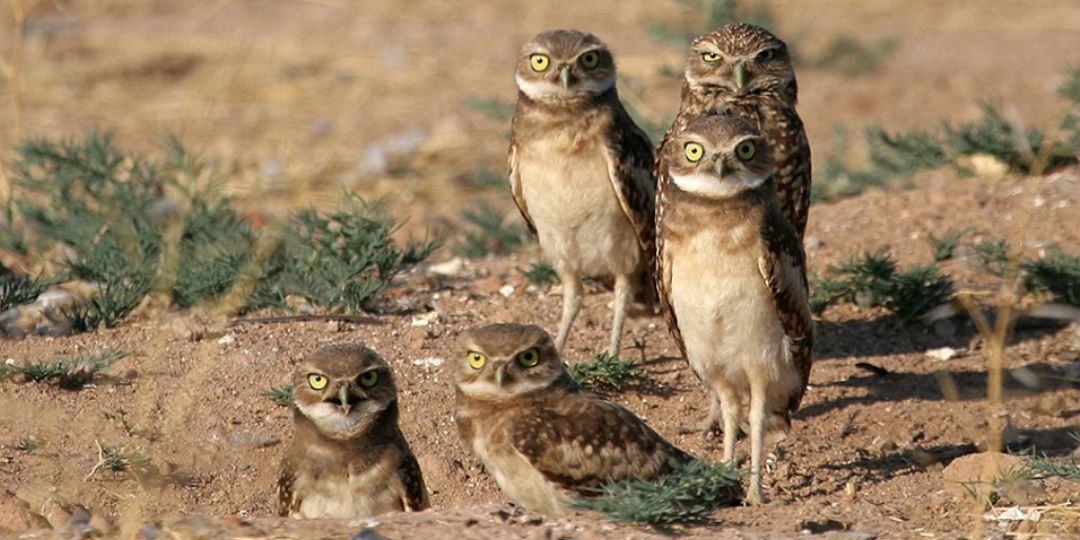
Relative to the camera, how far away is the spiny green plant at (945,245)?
9.49 m

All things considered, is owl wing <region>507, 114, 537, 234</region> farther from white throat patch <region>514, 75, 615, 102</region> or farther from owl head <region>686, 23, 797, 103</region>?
owl head <region>686, 23, 797, 103</region>

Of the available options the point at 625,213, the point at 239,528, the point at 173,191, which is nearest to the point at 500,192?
the point at 173,191

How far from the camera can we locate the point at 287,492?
6457mm

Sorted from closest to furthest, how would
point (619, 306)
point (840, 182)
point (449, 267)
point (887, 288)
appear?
1. point (619, 306)
2. point (887, 288)
3. point (449, 267)
4. point (840, 182)

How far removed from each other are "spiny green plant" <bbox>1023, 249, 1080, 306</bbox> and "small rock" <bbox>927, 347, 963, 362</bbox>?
0.61 meters

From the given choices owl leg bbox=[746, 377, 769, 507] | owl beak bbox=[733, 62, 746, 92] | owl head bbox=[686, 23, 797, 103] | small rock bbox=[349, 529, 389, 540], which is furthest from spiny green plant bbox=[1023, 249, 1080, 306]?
small rock bbox=[349, 529, 389, 540]

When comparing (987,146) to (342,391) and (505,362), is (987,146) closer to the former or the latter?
(505,362)

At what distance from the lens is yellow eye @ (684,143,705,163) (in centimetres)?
691

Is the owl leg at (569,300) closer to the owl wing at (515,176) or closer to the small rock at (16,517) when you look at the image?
the owl wing at (515,176)

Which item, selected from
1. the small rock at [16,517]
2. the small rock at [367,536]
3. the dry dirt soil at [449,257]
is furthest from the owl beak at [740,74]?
the small rock at [16,517]

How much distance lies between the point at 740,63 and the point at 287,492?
3.01 m

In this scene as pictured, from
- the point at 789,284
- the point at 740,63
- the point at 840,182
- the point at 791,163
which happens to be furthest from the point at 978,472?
the point at 840,182

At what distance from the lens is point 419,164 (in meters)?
13.8

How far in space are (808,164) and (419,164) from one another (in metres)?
6.10
